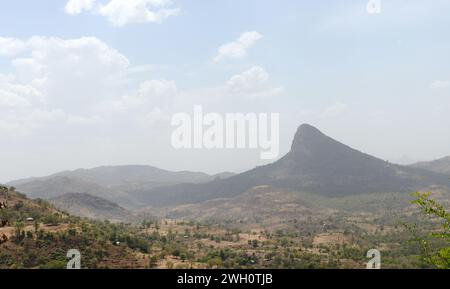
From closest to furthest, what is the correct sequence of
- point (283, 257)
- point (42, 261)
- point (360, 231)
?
point (42, 261) < point (283, 257) < point (360, 231)

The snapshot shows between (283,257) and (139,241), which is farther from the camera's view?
(283,257)

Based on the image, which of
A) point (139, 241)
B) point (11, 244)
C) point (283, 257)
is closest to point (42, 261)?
point (11, 244)

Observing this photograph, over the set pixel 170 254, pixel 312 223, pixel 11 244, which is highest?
pixel 11 244

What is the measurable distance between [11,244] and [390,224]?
498 ft
